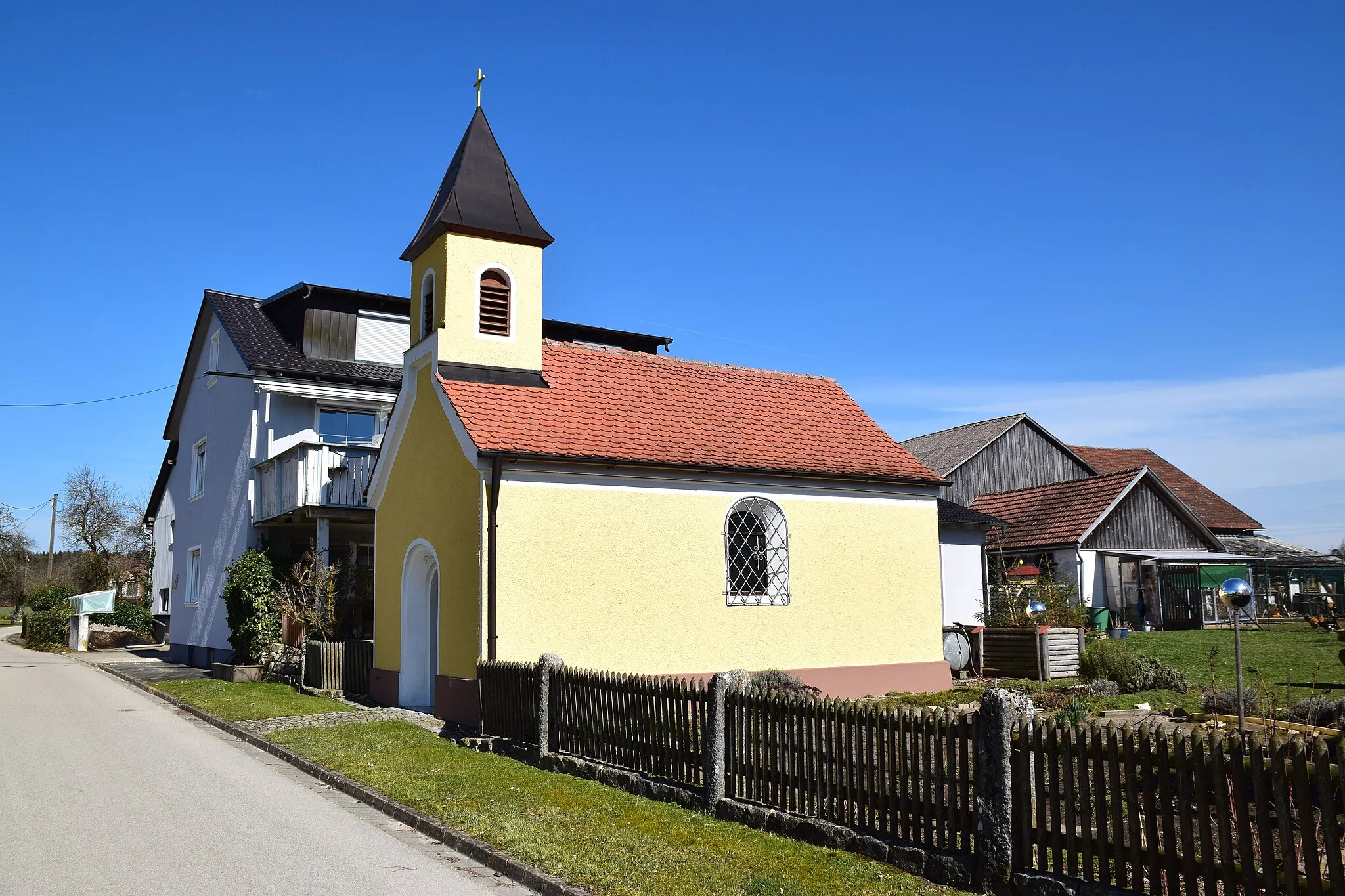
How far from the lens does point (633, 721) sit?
406 inches

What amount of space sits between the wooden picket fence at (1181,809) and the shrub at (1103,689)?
949 cm

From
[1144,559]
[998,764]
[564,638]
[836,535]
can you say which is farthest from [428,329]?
[1144,559]

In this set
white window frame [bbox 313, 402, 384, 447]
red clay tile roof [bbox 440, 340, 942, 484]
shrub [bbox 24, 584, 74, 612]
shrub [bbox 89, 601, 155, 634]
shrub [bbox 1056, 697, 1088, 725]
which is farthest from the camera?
shrub [bbox 89, 601, 155, 634]

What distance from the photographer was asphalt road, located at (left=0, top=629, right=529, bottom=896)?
709 cm

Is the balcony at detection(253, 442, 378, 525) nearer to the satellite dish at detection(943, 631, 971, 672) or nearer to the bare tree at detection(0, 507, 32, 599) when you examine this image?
the satellite dish at detection(943, 631, 971, 672)

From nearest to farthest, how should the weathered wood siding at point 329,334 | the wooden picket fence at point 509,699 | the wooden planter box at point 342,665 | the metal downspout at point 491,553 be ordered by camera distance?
the wooden picket fence at point 509,699 < the metal downspout at point 491,553 < the wooden planter box at point 342,665 < the weathered wood siding at point 329,334

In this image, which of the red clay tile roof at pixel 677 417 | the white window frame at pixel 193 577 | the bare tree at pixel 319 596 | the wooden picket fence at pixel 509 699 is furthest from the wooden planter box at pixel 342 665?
the white window frame at pixel 193 577

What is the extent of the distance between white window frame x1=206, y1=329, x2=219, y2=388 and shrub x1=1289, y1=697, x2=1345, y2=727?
25.1 m

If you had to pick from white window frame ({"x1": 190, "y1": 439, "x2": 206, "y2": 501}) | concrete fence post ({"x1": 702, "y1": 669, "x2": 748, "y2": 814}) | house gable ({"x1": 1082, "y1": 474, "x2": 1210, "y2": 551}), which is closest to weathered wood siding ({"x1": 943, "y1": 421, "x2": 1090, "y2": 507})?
house gable ({"x1": 1082, "y1": 474, "x2": 1210, "y2": 551})

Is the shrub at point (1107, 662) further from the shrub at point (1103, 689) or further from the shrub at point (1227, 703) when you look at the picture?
the shrub at point (1227, 703)

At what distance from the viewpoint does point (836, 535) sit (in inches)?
701

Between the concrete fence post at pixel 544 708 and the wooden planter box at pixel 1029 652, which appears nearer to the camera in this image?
the concrete fence post at pixel 544 708

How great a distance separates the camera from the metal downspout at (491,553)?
1413cm

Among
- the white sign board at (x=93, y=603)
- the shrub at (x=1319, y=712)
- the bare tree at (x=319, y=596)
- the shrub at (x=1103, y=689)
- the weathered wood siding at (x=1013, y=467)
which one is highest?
the weathered wood siding at (x=1013, y=467)
